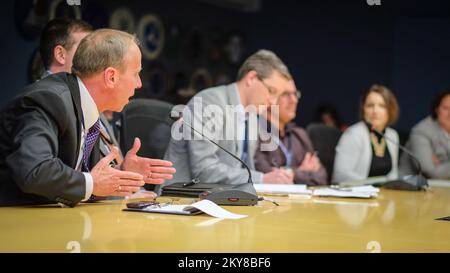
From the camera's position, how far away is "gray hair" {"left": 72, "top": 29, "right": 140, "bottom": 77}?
7.90ft

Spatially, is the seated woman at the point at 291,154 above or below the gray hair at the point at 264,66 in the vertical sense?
below

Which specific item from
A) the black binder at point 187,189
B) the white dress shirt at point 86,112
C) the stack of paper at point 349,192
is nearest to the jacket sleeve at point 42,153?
the white dress shirt at point 86,112

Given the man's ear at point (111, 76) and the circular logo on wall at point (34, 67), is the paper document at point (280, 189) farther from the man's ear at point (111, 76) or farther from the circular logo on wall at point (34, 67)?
the circular logo on wall at point (34, 67)

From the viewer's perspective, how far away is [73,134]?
2.28 meters

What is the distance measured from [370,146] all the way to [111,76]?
9.08ft

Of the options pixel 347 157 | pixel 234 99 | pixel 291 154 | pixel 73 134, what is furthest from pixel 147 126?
pixel 347 157

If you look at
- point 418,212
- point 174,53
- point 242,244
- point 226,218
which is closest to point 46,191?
point 226,218

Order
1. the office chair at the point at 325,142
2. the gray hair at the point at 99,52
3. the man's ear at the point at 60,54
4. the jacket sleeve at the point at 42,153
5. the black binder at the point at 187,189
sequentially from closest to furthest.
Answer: the jacket sleeve at the point at 42,153 < the gray hair at the point at 99,52 < the black binder at the point at 187,189 < the man's ear at the point at 60,54 < the office chair at the point at 325,142

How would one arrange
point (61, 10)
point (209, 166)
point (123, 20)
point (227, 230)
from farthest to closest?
point (123, 20) → point (61, 10) → point (209, 166) → point (227, 230)

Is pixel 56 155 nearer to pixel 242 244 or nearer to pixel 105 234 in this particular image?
pixel 105 234

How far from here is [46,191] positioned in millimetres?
2109

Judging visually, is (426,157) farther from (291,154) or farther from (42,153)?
(42,153)

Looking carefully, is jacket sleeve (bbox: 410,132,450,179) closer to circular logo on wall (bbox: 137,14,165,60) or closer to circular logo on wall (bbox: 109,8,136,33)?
circular logo on wall (bbox: 109,8,136,33)

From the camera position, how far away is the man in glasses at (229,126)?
3.28 m
